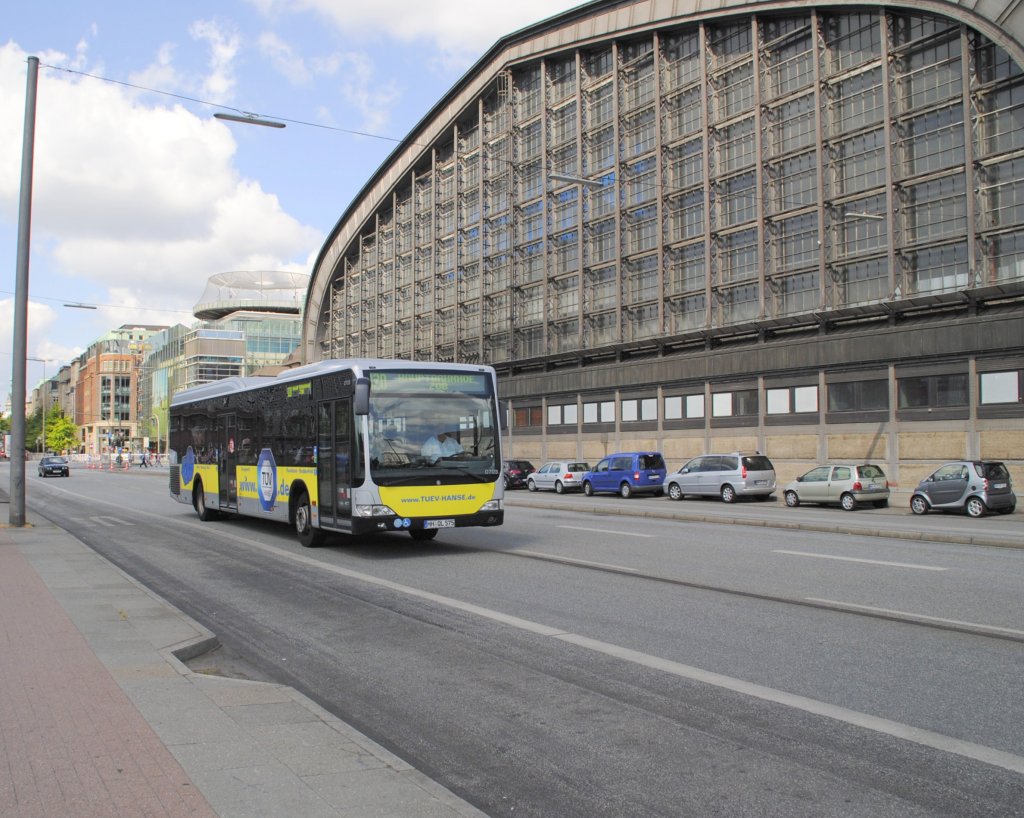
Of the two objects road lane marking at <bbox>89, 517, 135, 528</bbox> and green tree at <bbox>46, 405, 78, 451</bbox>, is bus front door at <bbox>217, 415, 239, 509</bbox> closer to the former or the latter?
road lane marking at <bbox>89, 517, 135, 528</bbox>

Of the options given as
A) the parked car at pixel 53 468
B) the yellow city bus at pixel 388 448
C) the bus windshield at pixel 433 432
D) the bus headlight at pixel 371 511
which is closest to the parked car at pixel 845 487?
the yellow city bus at pixel 388 448

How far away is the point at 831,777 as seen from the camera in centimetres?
462

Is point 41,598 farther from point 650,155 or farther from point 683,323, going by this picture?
point 650,155

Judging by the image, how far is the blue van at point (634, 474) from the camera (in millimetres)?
36031

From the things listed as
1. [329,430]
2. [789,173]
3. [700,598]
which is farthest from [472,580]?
[789,173]

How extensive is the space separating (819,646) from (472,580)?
16.8 ft

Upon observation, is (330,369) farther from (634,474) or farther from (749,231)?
(749,231)

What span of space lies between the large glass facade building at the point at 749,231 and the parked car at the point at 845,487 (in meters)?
5.61

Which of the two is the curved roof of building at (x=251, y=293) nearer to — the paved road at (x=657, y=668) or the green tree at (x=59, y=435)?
the green tree at (x=59, y=435)

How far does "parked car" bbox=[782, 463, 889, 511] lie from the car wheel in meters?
3.34

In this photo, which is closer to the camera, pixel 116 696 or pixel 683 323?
pixel 116 696

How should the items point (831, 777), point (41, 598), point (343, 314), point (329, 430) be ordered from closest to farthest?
1. point (831, 777)
2. point (41, 598)
3. point (329, 430)
4. point (343, 314)

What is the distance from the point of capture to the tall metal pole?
1767cm

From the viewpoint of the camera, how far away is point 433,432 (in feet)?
46.8
